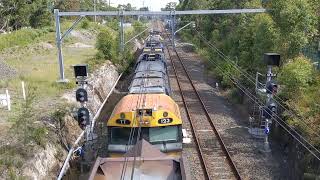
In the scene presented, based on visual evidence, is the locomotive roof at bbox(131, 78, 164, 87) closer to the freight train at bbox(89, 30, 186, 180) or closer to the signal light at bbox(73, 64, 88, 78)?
the freight train at bbox(89, 30, 186, 180)

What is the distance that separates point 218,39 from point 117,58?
13440mm

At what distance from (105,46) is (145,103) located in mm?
21422

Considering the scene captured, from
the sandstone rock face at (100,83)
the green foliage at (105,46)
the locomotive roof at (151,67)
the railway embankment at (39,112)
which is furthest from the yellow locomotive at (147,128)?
the green foliage at (105,46)

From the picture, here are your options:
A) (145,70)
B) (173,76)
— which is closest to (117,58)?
(173,76)

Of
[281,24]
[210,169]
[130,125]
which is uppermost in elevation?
[281,24]

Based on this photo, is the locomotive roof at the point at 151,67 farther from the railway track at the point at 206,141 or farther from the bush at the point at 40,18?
the bush at the point at 40,18

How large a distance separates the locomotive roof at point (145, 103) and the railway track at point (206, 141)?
2.85m

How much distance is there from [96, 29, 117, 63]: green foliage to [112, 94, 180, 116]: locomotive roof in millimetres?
19468

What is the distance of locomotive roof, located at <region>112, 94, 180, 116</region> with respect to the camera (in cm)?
1318

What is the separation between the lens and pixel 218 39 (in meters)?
43.3

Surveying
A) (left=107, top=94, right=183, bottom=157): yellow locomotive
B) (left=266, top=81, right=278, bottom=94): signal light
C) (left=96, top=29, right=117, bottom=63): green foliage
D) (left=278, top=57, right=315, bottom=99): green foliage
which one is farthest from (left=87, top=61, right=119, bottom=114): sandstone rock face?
(left=278, top=57, right=315, bottom=99): green foliage

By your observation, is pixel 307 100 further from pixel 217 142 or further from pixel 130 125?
pixel 130 125

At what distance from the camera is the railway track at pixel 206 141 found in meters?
14.7

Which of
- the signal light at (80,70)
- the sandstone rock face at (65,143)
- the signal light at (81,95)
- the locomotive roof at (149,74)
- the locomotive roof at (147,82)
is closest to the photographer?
the sandstone rock face at (65,143)
